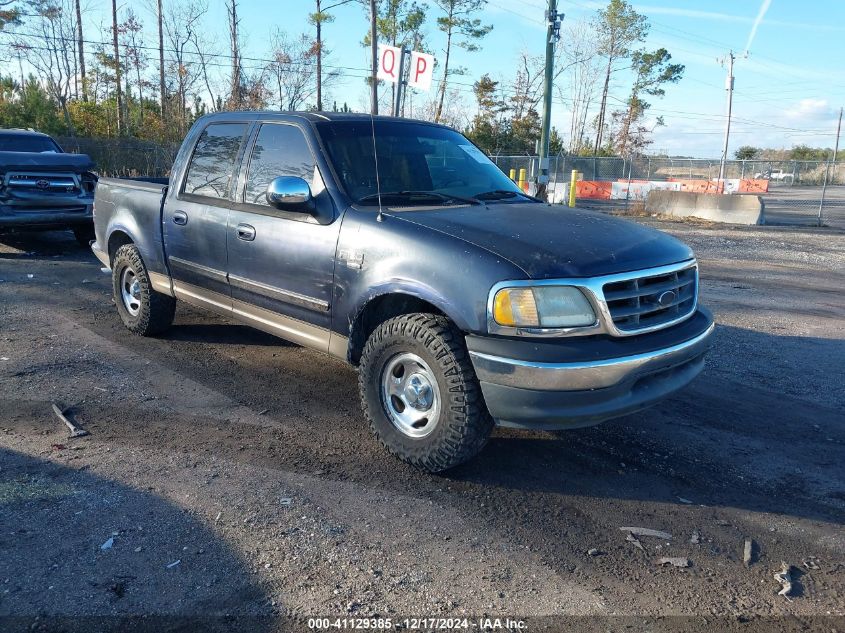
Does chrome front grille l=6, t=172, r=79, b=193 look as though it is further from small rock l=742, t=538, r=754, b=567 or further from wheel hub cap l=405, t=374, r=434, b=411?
small rock l=742, t=538, r=754, b=567

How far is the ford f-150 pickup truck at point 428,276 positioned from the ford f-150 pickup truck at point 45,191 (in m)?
5.80

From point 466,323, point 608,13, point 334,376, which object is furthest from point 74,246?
point 608,13

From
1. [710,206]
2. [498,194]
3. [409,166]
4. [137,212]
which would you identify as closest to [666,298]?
[498,194]

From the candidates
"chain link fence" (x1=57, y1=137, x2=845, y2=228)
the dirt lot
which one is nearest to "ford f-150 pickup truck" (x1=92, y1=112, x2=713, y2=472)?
the dirt lot

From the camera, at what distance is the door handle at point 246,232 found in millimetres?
4656

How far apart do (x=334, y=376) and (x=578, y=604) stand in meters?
3.09

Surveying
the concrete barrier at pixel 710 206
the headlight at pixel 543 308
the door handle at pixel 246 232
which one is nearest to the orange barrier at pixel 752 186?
the concrete barrier at pixel 710 206

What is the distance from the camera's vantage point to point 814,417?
4742 mm

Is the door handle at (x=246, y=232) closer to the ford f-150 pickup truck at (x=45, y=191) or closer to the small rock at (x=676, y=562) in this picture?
the small rock at (x=676, y=562)

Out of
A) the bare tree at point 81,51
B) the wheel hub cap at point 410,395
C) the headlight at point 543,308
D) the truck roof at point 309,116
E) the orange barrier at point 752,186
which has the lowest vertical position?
the wheel hub cap at point 410,395

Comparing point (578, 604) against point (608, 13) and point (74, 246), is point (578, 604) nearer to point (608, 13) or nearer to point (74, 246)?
point (74, 246)

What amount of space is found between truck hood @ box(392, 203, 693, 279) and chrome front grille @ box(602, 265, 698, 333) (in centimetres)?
8

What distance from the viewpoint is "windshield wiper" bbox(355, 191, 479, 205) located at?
426 centimetres

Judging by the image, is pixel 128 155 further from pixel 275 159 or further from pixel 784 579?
pixel 784 579
